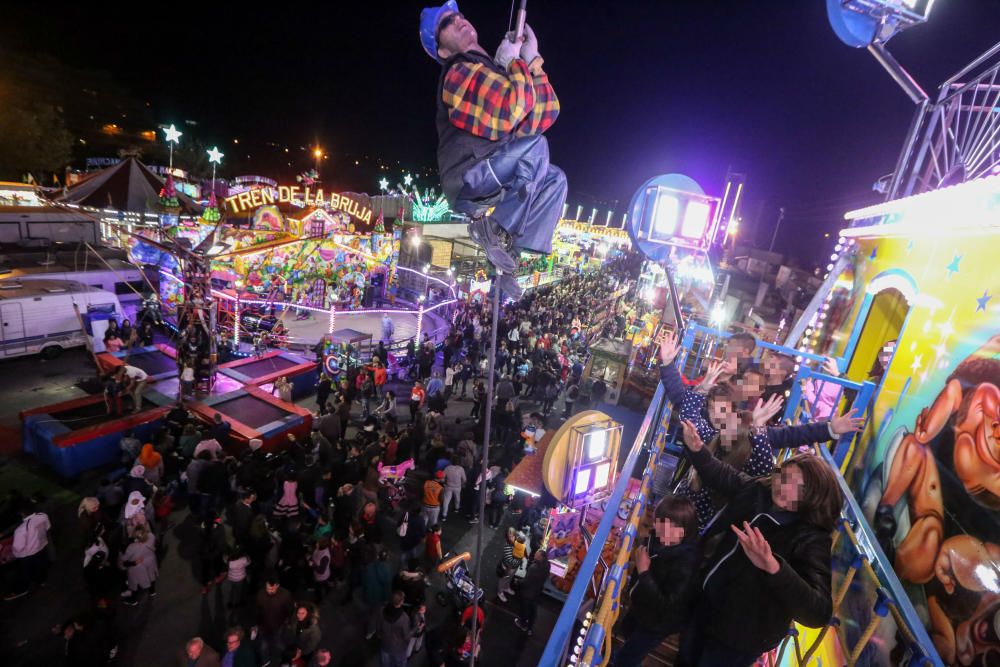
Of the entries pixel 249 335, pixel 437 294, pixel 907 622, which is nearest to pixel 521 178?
pixel 907 622

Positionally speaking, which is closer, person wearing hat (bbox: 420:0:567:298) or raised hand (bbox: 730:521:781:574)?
person wearing hat (bbox: 420:0:567:298)

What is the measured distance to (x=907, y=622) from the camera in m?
2.04

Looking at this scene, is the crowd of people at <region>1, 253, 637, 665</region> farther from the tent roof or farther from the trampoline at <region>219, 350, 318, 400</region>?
the tent roof

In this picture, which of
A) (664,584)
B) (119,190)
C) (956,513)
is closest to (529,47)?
(664,584)

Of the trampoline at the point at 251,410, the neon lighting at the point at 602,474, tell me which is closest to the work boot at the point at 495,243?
the neon lighting at the point at 602,474

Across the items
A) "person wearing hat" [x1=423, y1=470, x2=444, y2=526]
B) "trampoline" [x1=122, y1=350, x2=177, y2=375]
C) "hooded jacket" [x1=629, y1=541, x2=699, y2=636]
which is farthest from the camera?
"trampoline" [x1=122, y1=350, x2=177, y2=375]

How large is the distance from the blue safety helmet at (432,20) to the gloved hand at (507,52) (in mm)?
274

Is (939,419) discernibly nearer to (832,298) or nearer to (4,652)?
(832,298)

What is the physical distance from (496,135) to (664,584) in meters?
2.83

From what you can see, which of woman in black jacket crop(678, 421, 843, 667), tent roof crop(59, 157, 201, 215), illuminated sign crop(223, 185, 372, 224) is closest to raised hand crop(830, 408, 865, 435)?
woman in black jacket crop(678, 421, 843, 667)

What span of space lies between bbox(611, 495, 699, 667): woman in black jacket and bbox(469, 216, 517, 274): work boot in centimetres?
205

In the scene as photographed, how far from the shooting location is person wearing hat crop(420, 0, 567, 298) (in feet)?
6.68

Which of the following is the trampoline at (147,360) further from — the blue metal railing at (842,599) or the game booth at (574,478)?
the blue metal railing at (842,599)

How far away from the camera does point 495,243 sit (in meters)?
2.41
